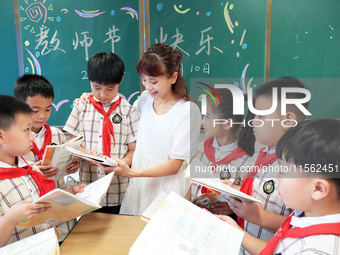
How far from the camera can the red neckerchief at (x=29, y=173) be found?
1106 mm

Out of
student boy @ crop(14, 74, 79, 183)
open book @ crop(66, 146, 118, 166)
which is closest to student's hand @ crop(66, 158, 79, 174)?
student boy @ crop(14, 74, 79, 183)

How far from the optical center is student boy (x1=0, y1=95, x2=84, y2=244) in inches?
43.4

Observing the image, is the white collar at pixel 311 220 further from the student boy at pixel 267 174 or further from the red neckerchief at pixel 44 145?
the red neckerchief at pixel 44 145

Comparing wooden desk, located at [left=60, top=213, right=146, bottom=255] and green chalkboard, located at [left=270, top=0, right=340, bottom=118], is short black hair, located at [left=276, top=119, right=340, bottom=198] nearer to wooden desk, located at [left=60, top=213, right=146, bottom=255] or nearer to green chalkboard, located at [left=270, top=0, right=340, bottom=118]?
wooden desk, located at [left=60, top=213, right=146, bottom=255]

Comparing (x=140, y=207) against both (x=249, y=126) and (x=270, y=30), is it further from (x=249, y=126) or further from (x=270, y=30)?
(x=270, y=30)

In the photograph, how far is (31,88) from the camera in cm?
157

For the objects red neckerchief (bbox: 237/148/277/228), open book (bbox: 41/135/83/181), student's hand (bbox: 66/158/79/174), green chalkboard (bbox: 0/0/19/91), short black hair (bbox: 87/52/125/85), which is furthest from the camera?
green chalkboard (bbox: 0/0/19/91)

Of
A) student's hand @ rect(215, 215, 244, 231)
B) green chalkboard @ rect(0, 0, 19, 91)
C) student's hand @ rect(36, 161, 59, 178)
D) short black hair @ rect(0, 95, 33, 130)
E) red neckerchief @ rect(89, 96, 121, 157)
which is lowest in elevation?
student's hand @ rect(215, 215, 244, 231)

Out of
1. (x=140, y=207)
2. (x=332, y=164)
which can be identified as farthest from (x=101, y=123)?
(x=332, y=164)

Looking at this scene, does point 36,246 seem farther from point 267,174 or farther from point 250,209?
point 267,174

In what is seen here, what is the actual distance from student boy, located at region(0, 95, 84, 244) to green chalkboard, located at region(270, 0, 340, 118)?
8.54 ft

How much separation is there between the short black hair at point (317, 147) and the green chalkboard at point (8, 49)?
2971 millimetres

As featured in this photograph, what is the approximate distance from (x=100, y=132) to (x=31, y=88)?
0.45 metres

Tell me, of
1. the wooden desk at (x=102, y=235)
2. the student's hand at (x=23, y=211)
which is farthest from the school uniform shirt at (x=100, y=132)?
the student's hand at (x=23, y=211)
